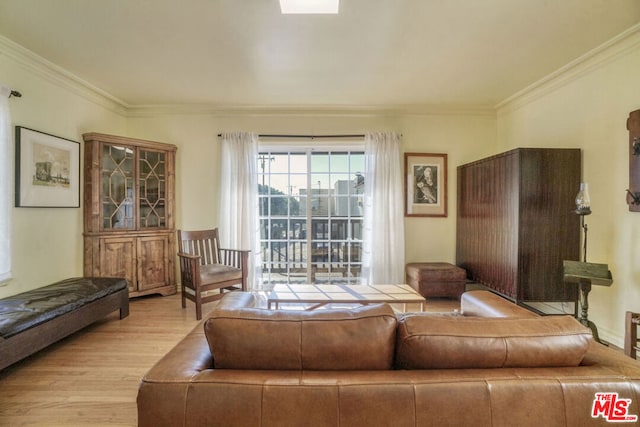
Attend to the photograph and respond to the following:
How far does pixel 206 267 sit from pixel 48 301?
1313mm

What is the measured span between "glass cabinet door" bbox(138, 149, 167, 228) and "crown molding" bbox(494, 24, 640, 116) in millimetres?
4420

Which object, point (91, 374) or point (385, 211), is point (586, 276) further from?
point (91, 374)

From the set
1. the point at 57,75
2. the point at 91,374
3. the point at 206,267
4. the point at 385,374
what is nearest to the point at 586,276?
the point at 385,374

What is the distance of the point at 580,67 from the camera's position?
2.67 metres

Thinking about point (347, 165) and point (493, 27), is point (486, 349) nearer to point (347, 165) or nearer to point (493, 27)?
point (493, 27)

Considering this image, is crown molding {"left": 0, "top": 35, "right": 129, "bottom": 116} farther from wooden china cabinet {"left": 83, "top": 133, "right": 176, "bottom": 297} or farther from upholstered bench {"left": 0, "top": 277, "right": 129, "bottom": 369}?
upholstered bench {"left": 0, "top": 277, "right": 129, "bottom": 369}

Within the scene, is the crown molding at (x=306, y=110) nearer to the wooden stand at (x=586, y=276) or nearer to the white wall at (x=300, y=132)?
the white wall at (x=300, y=132)

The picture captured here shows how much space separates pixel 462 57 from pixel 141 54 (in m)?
2.86

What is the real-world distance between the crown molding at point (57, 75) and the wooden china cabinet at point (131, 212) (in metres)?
0.52

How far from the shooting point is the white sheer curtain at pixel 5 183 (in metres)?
2.33

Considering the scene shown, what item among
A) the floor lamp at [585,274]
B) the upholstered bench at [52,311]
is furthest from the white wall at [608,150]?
the upholstered bench at [52,311]

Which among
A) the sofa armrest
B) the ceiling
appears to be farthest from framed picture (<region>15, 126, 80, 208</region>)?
the sofa armrest

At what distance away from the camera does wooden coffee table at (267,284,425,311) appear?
244 cm

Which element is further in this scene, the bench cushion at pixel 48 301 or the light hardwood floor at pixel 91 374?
the bench cushion at pixel 48 301
